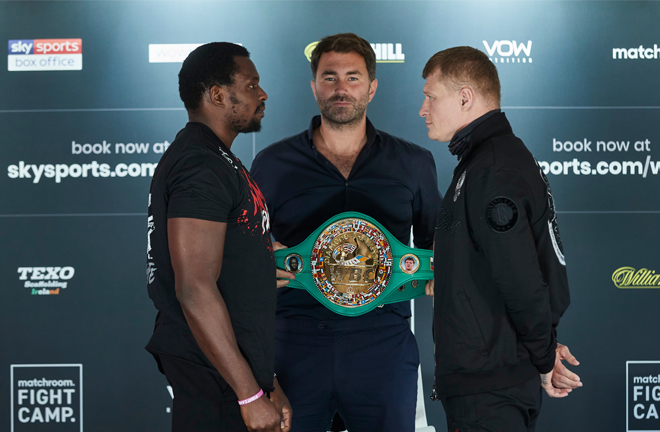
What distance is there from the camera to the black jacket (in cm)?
118

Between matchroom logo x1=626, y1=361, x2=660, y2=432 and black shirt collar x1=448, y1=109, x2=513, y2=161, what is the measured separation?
203 cm

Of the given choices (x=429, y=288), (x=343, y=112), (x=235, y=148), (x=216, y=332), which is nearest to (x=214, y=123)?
(x=216, y=332)

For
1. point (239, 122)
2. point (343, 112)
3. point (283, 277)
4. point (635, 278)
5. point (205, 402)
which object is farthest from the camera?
point (635, 278)

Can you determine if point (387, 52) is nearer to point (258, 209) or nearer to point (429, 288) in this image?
point (429, 288)

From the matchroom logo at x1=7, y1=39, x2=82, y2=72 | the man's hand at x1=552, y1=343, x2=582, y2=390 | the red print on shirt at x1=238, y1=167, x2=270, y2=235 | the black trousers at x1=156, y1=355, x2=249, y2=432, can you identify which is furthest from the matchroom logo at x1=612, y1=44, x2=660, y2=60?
the matchroom logo at x1=7, y1=39, x2=82, y2=72

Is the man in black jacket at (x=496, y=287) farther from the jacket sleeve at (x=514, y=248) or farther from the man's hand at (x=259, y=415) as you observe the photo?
the man's hand at (x=259, y=415)

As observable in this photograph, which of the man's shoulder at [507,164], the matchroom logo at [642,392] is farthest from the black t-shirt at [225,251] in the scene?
the matchroom logo at [642,392]

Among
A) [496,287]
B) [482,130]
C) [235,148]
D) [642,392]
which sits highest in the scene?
[235,148]

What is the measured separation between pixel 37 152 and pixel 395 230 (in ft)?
6.64

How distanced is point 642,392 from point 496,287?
2.06 meters

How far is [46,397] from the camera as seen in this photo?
2.74 m

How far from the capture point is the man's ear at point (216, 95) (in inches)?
50.6

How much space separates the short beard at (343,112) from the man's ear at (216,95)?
60 cm

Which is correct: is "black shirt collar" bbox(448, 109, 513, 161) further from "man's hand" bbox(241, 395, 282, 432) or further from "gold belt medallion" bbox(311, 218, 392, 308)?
"man's hand" bbox(241, 395, 282, 432)
